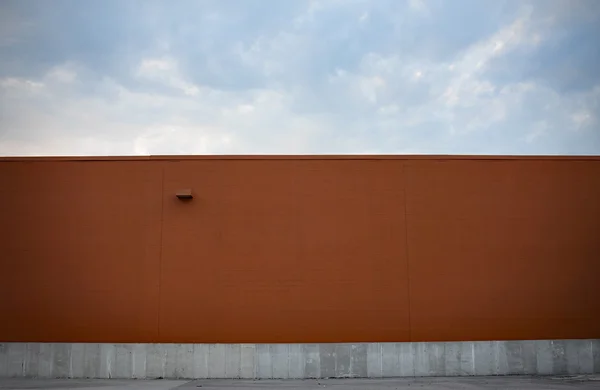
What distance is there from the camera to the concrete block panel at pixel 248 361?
1481 cm

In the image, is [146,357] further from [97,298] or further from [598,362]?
[598,362]

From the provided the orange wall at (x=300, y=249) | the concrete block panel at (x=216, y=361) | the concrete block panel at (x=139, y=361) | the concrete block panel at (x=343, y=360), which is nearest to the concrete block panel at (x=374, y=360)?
the orange wall at (x=300, y=249)

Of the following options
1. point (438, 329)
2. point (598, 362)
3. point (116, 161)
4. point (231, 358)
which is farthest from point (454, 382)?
point (116, 161)

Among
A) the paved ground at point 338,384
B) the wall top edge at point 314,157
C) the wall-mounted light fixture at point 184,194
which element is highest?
the wall top edge at point 314,157

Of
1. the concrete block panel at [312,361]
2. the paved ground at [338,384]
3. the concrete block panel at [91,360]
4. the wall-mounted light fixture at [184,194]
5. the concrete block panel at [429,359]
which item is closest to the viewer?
the paved ground at [338,384]

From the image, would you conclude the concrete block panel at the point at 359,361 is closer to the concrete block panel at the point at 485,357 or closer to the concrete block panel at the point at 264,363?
the concrete block panel at the point at 264,363

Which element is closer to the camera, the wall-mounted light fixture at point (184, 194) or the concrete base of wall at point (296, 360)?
the concrete base of wall at point (296, 360)

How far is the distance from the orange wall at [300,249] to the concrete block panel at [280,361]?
0.32 m

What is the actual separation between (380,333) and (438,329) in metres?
1.51

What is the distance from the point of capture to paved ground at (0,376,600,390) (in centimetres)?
1302

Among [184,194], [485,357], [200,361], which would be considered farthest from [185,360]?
[485,357]

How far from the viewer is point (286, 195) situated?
51.2 feet

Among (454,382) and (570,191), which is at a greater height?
(570,191)

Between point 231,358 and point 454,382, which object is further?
point 231,358
